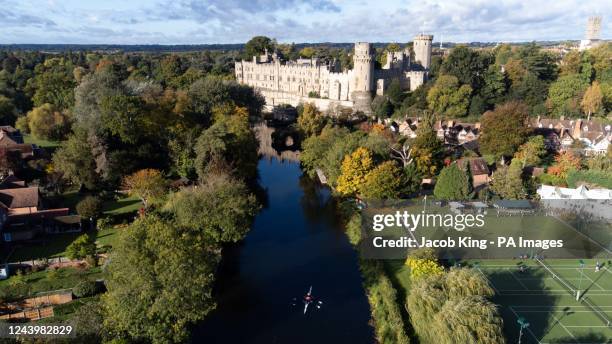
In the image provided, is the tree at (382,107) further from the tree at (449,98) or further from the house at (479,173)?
the house at (479,173)

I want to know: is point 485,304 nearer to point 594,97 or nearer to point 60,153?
point 60,153

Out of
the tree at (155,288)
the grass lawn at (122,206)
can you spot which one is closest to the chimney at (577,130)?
the grass lawn at (122,206)

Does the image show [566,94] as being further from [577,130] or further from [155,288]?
[155,288]

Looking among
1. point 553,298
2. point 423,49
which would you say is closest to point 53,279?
point 553,298

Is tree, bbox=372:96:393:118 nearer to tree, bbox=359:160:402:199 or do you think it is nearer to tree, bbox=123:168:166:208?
tree, bbox=359:160:402:199

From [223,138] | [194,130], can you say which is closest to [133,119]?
[194,130]
